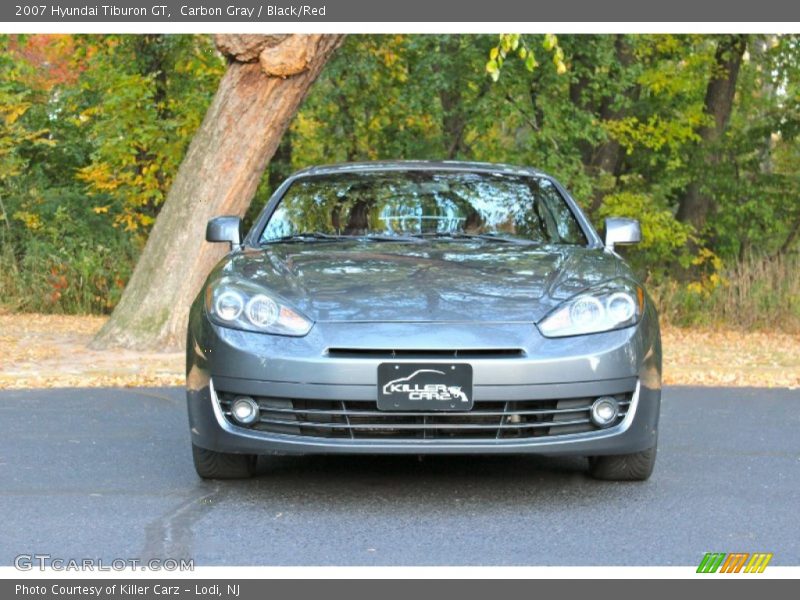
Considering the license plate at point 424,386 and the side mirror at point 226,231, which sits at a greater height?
the side mirror at point 226,231

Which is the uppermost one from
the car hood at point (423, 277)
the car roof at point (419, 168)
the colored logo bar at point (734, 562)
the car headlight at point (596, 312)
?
the car roof at point (419, 168)

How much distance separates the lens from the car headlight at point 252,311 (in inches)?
199

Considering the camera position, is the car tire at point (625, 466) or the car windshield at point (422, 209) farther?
the car windshield at point (422, 209)

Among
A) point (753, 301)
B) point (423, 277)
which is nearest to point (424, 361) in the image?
point (423, 277)

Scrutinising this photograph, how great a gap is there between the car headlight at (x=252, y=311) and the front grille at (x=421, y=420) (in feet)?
0.98

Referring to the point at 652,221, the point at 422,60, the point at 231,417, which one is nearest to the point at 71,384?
the point at 231,417

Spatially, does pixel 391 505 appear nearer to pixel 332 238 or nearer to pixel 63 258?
pixel 332 238

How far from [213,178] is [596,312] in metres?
6.92

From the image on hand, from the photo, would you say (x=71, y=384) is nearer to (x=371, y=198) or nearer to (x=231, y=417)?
(x=371, y=198)

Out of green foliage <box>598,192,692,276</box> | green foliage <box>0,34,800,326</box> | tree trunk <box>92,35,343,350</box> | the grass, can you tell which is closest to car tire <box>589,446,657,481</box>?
tree trunk <box>92,35,343,350</box>

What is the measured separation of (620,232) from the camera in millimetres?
6273

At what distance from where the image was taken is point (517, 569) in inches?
164

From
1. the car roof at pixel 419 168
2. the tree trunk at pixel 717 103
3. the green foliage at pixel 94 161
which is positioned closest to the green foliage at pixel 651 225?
the tree trunk at pixel 717 103

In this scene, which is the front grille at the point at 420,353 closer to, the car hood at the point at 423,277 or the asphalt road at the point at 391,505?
the car hood at the point at 423,277
